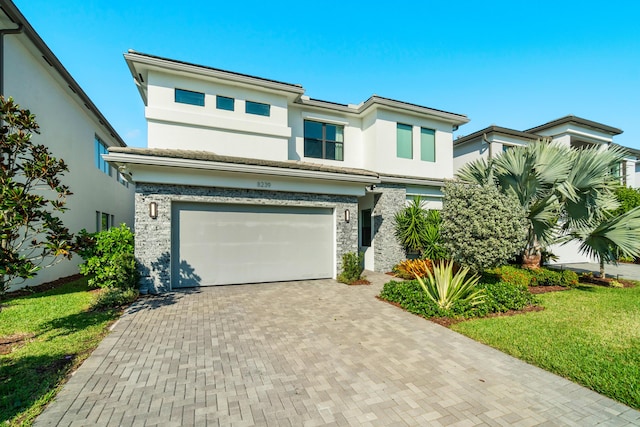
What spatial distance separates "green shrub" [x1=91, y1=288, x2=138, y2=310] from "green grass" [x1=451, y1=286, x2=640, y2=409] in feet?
26.7

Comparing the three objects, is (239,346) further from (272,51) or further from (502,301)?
(272,51)

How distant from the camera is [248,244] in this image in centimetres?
1010

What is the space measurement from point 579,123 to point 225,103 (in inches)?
861

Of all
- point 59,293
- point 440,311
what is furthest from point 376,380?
point 59,293

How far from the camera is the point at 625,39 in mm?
10242

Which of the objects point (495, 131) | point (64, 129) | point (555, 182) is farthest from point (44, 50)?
point (495, 131)

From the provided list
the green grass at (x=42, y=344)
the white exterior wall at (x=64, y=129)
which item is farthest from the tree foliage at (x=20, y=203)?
the white exterior wall at (x=64, y=129)

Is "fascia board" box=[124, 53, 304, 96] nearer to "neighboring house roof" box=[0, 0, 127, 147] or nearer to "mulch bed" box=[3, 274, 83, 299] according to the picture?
"neighboring house roof" box=[0, 0, 127, 147]

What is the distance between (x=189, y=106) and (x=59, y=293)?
7.83 meters

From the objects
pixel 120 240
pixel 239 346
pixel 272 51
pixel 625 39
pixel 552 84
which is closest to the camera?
pixel 239 346

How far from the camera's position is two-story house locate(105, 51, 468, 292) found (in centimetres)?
888

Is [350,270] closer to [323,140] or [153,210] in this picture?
[153,210]

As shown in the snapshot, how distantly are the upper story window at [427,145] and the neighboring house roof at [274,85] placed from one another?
3.01ft

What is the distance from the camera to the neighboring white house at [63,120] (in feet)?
27.1
